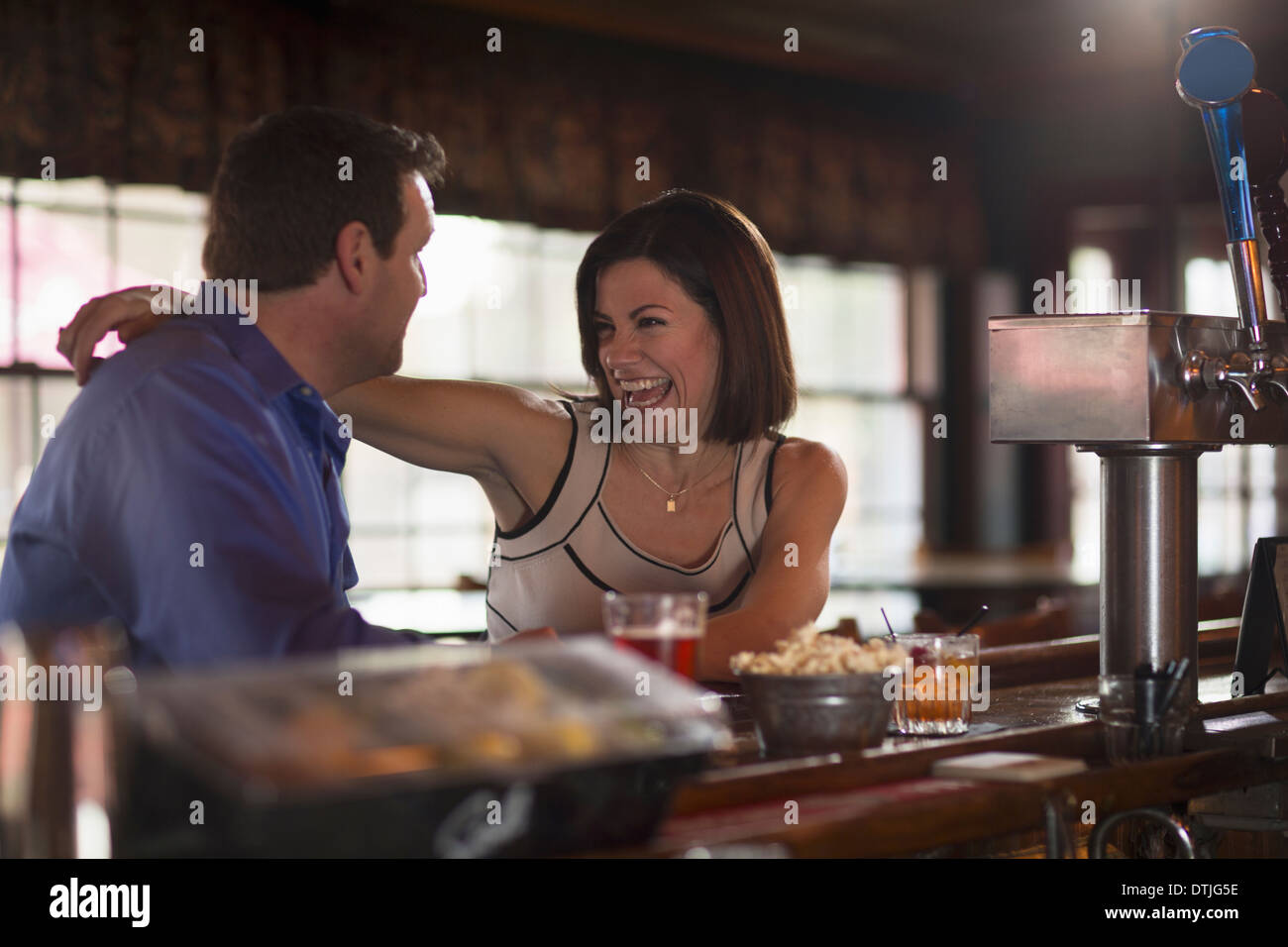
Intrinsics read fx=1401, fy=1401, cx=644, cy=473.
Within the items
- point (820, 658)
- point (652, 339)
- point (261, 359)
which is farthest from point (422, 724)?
point (652, 339)

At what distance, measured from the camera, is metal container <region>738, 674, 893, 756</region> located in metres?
1.30

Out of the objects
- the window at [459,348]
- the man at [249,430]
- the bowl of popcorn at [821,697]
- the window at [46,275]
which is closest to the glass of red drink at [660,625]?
the bowl of popcorn at [821,697]

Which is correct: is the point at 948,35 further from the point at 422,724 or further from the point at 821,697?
the point at 422,724

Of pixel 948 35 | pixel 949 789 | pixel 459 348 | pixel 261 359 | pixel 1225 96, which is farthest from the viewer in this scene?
pixel 948 35

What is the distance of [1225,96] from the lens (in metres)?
1.61

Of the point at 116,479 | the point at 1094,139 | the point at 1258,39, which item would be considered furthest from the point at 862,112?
the point at 116,479

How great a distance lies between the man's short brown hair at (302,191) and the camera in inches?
59.6

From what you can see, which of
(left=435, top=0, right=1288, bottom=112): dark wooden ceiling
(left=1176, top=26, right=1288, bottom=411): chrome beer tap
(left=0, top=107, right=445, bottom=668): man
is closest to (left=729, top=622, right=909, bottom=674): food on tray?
(left=0, top=107, right=445, bottom=668): man

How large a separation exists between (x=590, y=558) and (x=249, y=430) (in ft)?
2.77

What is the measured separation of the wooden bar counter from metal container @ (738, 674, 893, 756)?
0.10 feet

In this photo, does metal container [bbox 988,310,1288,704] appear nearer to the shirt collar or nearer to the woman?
the woman

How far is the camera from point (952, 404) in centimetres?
761

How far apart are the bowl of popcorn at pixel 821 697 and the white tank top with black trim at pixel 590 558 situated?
735 millimetres
